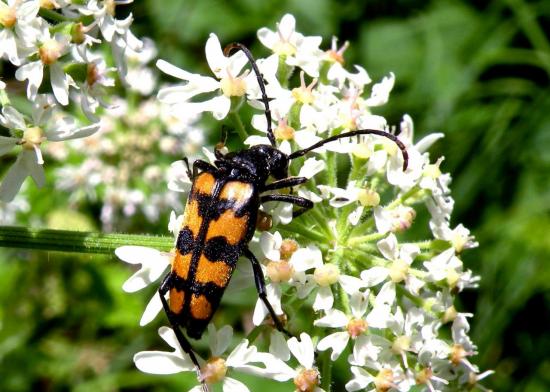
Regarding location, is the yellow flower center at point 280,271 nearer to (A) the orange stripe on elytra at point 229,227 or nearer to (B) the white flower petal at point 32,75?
(A) the orange stripe on elytra at point 229,227

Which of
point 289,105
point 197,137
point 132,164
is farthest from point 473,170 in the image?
point 289,105

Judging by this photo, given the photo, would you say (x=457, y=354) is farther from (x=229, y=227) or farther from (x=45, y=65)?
(x=45, y=65)

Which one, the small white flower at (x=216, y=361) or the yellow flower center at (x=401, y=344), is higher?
the yellow flower center at (x=401, y=344)

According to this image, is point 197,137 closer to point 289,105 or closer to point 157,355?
point 289,105

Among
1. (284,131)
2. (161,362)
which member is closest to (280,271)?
(161,362)

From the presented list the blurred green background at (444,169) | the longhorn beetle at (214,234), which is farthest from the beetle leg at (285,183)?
the blurred green background at (444,169)

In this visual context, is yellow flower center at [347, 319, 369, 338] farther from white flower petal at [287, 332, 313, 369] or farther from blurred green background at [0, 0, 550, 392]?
blurred green background at [0, 0, 550, 392]

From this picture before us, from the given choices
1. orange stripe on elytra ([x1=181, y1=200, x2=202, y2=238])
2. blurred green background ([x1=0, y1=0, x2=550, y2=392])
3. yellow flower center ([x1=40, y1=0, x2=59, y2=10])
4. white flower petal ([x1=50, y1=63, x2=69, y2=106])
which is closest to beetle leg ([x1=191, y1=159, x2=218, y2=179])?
orange stripe on elytra ([x1=181, y1=200, x2=202, y2=238])
